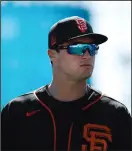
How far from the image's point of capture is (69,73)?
5430mm

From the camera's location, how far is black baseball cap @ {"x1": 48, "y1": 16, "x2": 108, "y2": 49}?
18.1ft

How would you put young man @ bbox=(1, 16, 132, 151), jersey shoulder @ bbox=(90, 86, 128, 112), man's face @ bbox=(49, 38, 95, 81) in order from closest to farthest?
man's face @ bbox=(49, 38, 95, 81) < young man @ bbox=(1, 16, 132, 151) < jersey shoulder @ bbox=(90, 86, 128, 112)

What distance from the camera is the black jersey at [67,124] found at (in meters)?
5.43

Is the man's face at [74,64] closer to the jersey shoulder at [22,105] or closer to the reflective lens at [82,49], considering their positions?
the reflective lens at [82,49]

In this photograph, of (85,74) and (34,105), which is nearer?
(85,74)

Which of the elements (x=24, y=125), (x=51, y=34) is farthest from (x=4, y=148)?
(x=51, y=34)

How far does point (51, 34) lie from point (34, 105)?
85cm

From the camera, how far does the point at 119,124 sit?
5.46 meters

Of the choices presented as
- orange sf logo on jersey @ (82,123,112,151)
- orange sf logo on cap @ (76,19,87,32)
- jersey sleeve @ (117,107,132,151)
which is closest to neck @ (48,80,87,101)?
orange sf logo on jersey @ (82,123,112,151)

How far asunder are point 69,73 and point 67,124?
57 cm

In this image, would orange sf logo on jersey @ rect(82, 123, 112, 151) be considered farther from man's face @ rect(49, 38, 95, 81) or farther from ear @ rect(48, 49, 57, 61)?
ear @ rect(48, 49, 57, 61)

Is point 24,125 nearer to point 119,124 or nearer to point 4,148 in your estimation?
point 4,148

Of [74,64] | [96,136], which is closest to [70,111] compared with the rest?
[96,136]

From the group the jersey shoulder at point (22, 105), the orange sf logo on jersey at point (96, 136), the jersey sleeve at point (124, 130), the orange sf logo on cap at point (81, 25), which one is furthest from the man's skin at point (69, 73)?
the jersey sleeve at point (124, 130)
